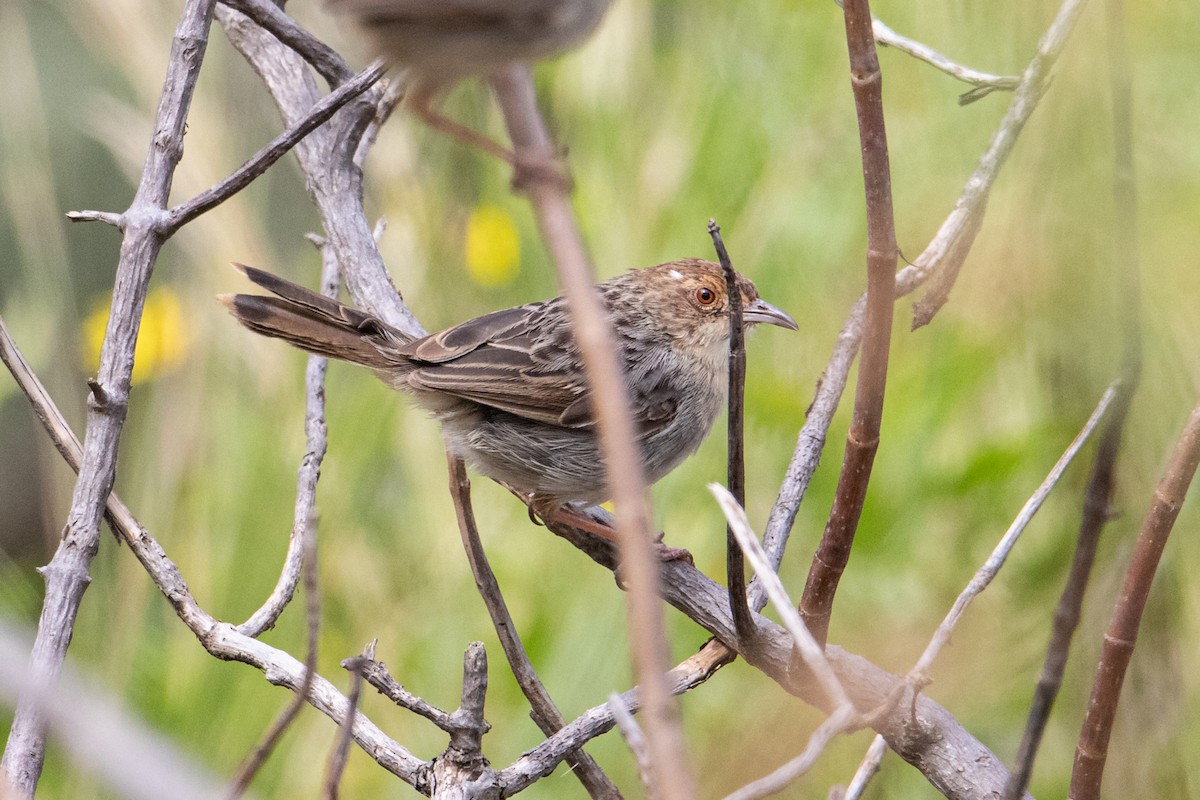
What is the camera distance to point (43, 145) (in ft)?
17.9

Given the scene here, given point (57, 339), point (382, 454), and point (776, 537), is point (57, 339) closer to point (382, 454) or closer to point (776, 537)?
point (382, 454)

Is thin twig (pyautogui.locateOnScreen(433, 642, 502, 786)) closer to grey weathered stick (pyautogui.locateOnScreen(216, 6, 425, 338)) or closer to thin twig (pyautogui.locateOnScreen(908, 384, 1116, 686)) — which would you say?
thin twig (pyautogui.locateOnScreen(908, 384, 1116, 686))

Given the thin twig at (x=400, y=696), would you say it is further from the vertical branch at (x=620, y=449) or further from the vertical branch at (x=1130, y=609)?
the vertical branch at (x=620, y=449)

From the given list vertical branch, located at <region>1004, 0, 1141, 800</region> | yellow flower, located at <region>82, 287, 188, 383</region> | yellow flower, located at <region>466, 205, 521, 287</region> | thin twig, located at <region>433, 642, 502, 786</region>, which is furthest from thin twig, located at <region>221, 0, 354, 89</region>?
yellow flower, located at <region>82, 287, 188, 383</region>

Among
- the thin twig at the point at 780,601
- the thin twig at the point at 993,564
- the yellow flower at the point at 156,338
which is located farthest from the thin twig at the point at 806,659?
the yellow flower at the point at 156,338

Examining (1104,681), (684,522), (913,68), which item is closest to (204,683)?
(684,522)

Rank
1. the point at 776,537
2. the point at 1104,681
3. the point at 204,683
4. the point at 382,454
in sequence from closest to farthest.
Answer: the point at 1104,681 → the point at 776,537 → the point at 204,683 → the point at 382,454

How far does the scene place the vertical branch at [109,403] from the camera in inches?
69.5

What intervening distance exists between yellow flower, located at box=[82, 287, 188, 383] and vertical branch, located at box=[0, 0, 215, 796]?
3.04 m

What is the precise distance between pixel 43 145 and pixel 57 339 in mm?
1143

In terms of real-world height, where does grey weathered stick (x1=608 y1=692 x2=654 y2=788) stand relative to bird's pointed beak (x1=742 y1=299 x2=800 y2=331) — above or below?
below

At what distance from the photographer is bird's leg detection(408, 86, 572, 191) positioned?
2.42 ft

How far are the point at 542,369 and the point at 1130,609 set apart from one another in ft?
7.98

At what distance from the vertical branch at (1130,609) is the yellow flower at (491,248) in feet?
12.3
